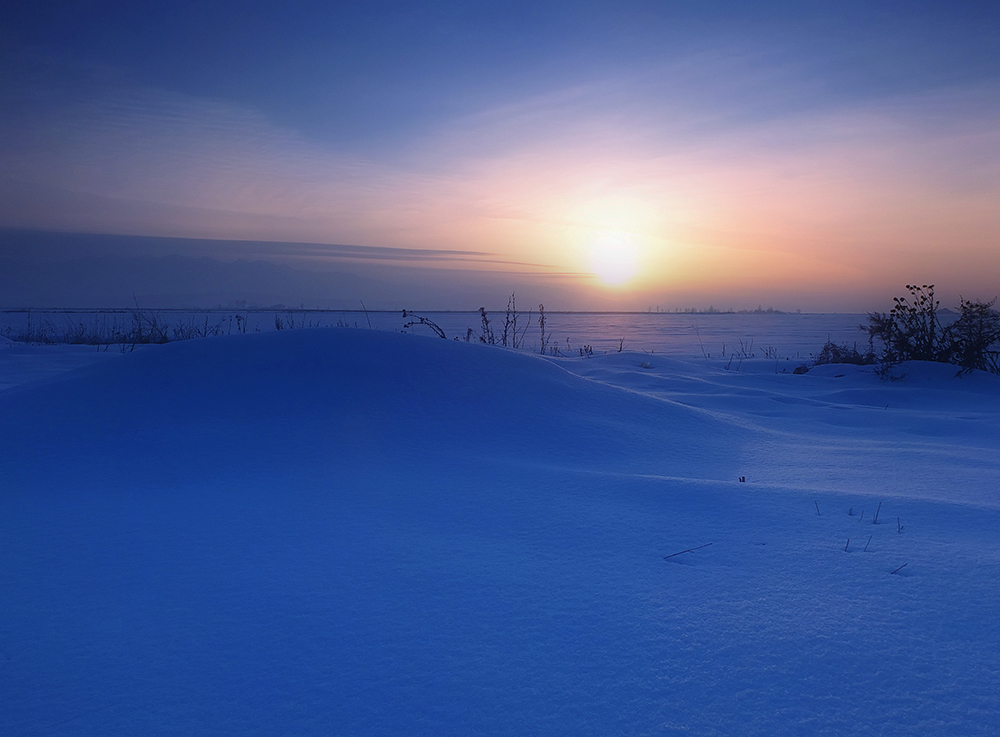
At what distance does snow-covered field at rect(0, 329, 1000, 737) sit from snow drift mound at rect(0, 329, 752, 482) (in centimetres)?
2

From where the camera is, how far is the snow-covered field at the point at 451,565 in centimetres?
112

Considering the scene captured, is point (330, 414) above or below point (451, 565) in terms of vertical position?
above

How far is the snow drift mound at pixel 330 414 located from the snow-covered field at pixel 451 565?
0.9 inches

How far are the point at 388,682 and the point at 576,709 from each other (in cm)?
38

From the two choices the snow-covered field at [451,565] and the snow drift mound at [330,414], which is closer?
the snow-covered field at [451,565]

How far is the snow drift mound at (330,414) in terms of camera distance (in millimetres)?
2811

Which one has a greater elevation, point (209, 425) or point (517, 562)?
point (209, 425)

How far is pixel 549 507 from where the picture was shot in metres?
2.21

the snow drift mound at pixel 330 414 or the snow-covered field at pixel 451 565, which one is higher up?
the snow drift mound at pixel 330 414

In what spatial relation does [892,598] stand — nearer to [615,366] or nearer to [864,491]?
[864,491]

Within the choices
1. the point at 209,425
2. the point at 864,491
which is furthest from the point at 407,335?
the point at 864,491

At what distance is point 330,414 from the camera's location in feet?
10.3

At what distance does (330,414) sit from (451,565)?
1.67 m

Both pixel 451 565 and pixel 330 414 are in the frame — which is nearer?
pixel 451 565
